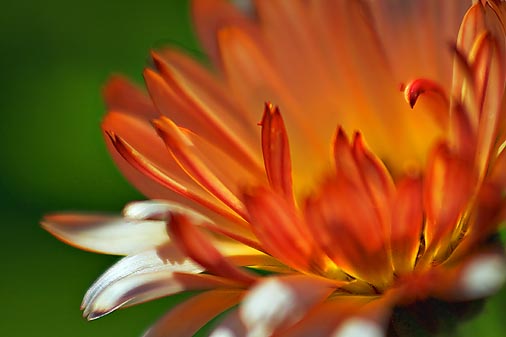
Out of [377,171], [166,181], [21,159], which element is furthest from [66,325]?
[377,171]

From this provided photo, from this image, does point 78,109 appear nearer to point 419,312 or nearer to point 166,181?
point 166,181

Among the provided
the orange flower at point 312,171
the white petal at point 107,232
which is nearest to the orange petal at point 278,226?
the orange flower at point 312,171

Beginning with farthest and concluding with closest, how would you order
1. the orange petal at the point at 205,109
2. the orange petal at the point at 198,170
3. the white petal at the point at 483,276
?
the orange petal at the point at 205,109, the orange petal at the point at 198,170, the white petal at the point at 483,276

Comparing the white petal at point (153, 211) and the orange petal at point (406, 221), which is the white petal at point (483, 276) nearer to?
the orange petal at point (406, 221)

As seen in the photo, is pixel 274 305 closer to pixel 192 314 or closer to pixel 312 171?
pixel 192 314

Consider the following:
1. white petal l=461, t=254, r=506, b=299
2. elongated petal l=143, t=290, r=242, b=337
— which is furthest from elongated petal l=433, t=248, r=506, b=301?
elongated petal l=143, t=290, r=242, b=337

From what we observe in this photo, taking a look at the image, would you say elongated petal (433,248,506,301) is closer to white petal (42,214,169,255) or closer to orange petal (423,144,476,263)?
orange petal (423,144,476,263)
